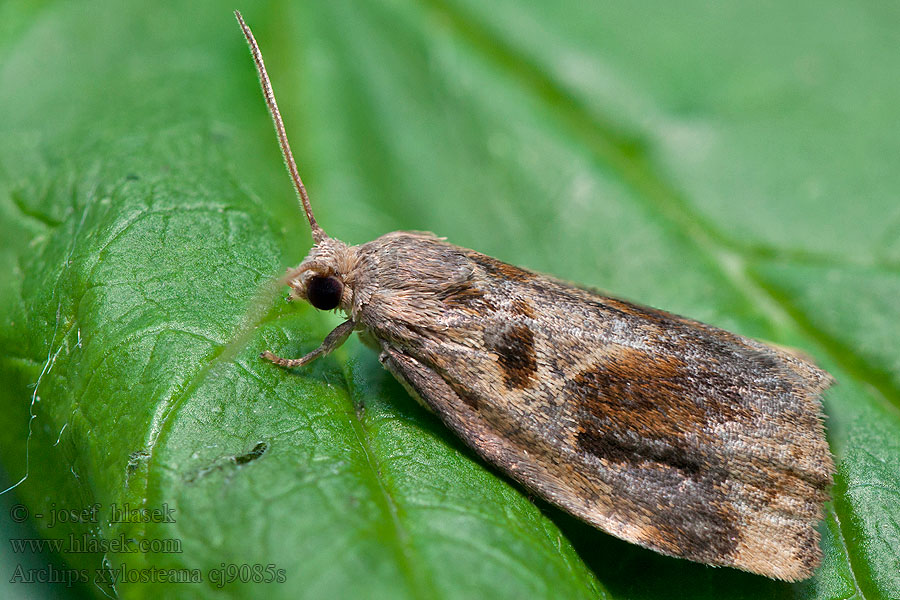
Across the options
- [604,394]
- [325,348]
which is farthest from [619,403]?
[325,348]

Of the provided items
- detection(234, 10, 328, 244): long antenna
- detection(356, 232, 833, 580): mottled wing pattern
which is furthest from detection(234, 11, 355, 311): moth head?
detection(356, 232, 833, 580): mottled wing pattern

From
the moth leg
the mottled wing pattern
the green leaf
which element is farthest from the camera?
the moth leg

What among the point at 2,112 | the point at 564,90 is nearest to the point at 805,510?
the point at 564,90

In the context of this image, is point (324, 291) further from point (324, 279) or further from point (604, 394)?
point (604, 394)

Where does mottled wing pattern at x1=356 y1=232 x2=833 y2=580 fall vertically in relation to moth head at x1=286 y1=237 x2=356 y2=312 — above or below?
above

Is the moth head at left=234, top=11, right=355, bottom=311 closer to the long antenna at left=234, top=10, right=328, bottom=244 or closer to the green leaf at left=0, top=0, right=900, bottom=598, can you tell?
the long antenna at left=234, top=10, right=328, bottom=244

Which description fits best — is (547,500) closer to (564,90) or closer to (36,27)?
(564,90)
